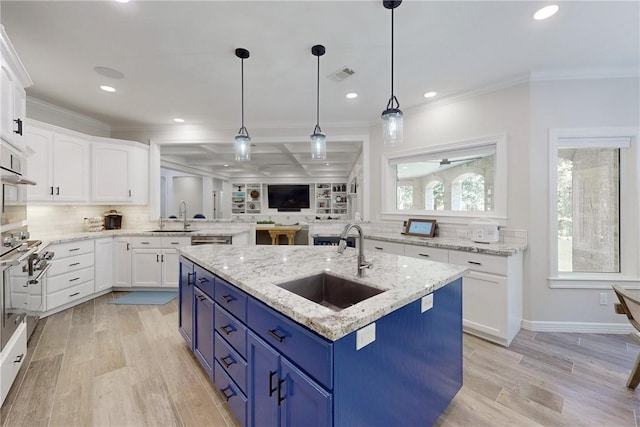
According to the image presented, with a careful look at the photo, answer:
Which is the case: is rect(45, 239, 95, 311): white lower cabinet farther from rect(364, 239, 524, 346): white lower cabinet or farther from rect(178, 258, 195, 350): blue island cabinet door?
rect(364, 239, 524, 346): white lower cabinet

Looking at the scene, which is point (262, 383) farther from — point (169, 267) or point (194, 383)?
point (169, 267)

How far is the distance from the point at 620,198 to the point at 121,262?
6.15 meters

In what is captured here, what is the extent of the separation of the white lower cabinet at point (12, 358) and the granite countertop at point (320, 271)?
117cm

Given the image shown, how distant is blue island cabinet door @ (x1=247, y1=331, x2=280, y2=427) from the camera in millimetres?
1177

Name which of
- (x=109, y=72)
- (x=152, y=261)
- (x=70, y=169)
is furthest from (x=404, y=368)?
(x=70, y=169)

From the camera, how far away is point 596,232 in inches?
110

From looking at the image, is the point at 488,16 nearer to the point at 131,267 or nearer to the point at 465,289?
the point at 465,289

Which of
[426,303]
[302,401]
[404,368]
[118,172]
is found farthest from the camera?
[118,172]

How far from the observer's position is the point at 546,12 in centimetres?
188

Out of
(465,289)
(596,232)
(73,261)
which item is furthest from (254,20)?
(596,232)

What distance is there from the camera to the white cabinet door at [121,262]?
12.7ft

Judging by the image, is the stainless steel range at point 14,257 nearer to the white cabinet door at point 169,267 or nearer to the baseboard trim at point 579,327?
the white cabinet door at point 169,267

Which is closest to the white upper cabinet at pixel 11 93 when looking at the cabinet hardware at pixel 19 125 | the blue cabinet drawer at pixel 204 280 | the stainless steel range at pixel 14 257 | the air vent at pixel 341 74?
the cabinet hardware at pixel 19 125

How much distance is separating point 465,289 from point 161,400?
8.91 ft
